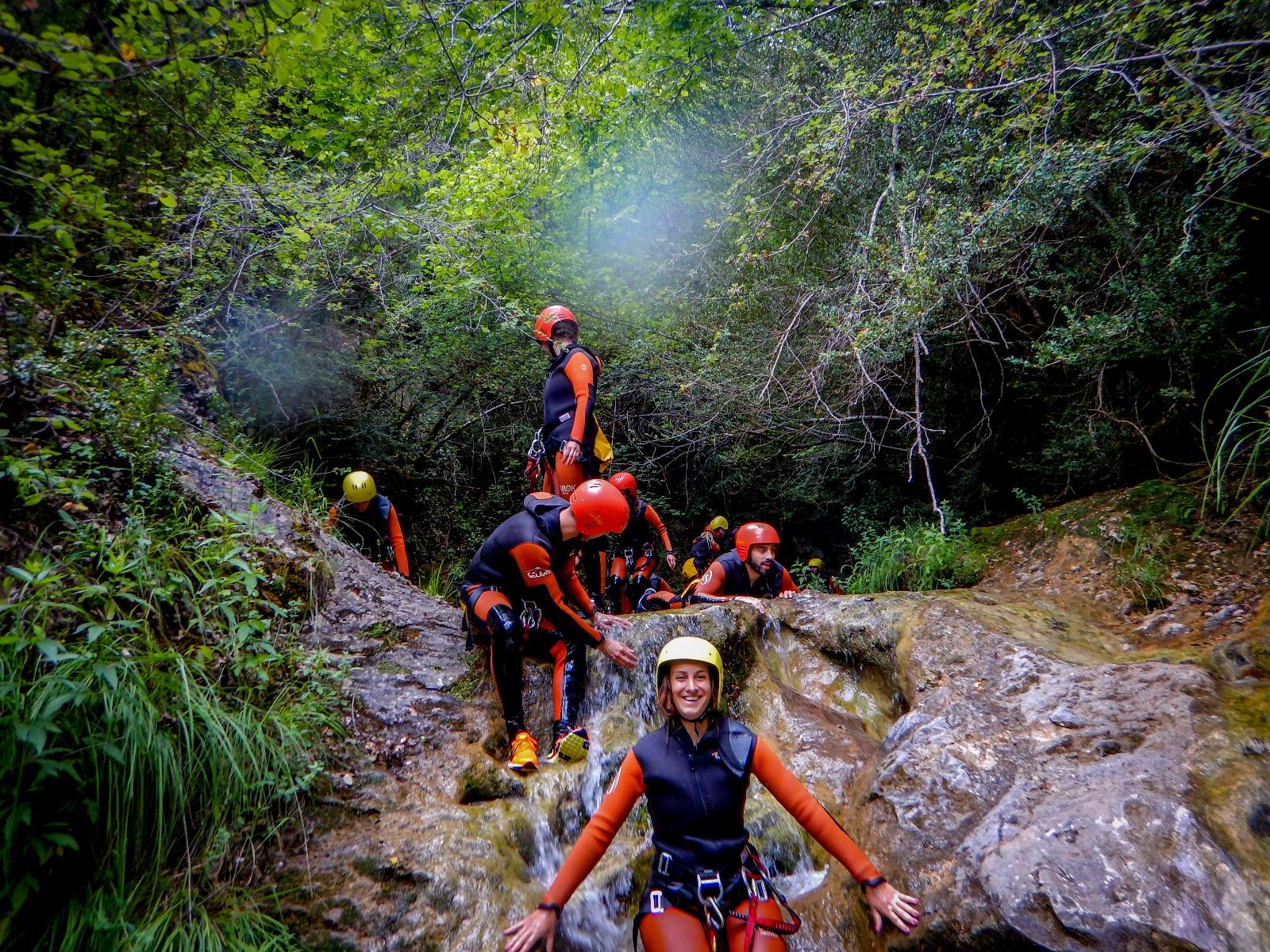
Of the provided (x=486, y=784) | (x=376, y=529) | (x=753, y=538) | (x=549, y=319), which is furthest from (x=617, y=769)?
(x=376, y=529)

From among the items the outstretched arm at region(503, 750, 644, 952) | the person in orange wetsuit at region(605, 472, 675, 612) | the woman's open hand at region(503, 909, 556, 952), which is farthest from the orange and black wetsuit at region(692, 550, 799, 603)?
→ the woman's open hand at region(503, 909, 556, 952)

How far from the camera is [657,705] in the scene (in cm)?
380

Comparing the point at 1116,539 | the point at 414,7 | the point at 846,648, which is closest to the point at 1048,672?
the point at 846,648

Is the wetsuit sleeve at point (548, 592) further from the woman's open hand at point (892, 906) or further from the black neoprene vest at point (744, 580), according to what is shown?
the black neoprene vest at point (744, 580)

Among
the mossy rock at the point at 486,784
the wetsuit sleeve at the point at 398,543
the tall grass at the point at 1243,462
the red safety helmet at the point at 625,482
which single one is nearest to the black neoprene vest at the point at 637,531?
the red safety helmet at the point at 625,482

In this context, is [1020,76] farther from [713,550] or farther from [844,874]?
[713,550]

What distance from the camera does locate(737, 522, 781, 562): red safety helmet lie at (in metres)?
6.44

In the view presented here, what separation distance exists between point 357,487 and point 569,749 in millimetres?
4917

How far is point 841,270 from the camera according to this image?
24.0 feet

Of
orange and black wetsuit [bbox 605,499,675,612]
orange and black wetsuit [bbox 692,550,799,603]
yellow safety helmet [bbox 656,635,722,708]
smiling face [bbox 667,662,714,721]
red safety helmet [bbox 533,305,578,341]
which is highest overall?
red safety helmet [bbox 533,305,578,341]

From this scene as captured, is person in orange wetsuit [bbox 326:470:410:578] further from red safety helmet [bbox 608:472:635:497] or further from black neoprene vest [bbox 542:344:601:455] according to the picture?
black neoprene vest [bbox 542:344:601:455]

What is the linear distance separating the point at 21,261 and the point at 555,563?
317cm

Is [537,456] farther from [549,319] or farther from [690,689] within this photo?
[690,689]

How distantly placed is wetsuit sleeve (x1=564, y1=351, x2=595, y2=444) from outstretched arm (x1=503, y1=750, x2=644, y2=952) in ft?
10.2
